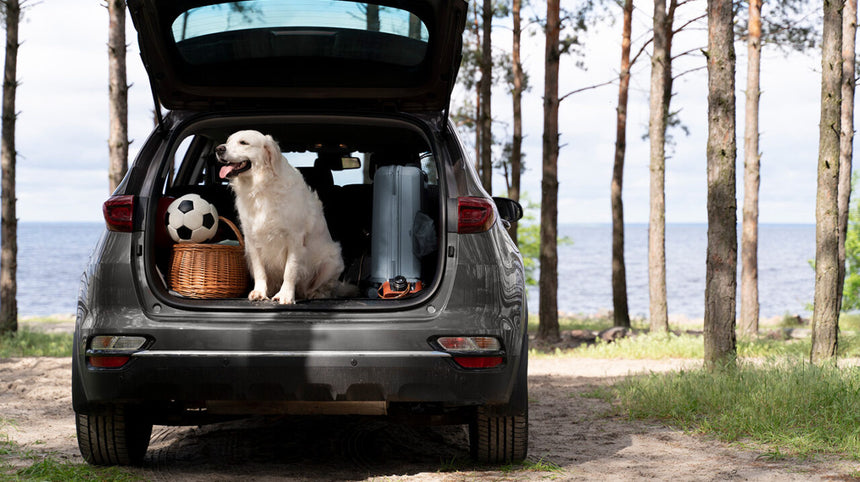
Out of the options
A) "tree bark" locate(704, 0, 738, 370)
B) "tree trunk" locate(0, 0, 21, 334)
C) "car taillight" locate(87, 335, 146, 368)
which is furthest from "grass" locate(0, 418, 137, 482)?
"tree trunk" locate(0, 0, 21, 334)

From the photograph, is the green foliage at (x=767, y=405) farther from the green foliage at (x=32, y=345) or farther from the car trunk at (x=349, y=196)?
the green foliage at (x=32, y=345)

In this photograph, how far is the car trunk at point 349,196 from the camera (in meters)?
4.57

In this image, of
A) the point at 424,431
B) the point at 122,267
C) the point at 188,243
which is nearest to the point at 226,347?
the point at 122,267

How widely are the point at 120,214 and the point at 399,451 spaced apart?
225 centimetres

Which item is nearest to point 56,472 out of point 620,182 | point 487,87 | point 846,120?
point 487,87

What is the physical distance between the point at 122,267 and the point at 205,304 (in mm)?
448

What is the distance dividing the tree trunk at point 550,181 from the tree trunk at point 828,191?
6391 millimetres

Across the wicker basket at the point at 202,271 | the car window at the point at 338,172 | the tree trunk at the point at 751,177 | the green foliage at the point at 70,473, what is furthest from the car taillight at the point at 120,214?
the tree trunk at the point at 751,177

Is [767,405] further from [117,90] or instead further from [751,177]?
[751,177]

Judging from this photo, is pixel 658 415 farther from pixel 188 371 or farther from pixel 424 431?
pixel 188 371

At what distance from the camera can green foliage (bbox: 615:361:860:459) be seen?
5.46 m

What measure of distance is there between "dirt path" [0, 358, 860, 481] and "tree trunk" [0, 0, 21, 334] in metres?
8.39

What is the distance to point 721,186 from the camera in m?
8.59

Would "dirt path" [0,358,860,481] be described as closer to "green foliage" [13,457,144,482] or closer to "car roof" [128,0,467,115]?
"green foliage" [13,457,144,482]
